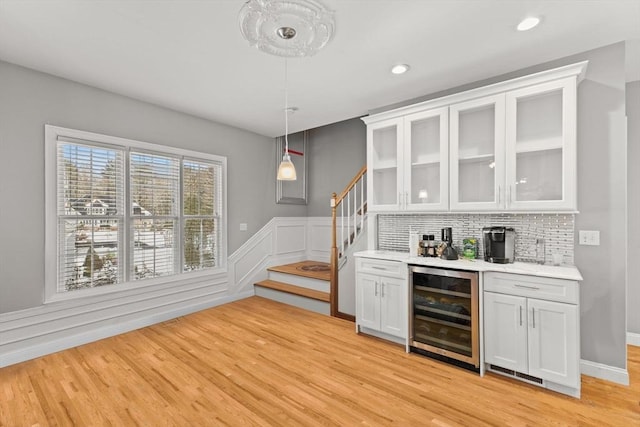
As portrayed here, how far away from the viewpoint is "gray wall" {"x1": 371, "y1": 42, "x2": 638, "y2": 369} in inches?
98.3

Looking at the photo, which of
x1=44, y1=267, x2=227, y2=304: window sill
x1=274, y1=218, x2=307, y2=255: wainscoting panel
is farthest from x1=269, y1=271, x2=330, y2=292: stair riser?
x1=44, y1=267, x2=227, y2=304: window sill

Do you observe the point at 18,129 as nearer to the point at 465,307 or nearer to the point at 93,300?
the point at 93,300

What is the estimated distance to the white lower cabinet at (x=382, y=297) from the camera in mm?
3145

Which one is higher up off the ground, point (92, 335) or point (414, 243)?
point (414, 243)

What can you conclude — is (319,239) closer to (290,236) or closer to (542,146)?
(290,236)

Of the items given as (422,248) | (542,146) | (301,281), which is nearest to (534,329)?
(422,248)

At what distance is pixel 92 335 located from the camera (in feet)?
11.0

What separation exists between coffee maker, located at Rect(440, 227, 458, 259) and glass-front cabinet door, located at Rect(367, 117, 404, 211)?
60 cm

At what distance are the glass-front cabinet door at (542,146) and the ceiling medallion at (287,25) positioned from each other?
188cm

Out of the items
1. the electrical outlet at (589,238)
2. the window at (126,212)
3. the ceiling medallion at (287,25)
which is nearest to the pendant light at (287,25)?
the ceiling medallion at (287,25)

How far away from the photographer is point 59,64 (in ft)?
9.35

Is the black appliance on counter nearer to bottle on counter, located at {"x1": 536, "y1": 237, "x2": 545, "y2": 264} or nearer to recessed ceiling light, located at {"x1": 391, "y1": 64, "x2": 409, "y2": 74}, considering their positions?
bottle on counter, located at {"x1": 536, "y1": 237, "x2": 545, "y2": 264}

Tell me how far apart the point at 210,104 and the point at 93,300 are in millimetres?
2689

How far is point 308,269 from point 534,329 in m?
3.39
